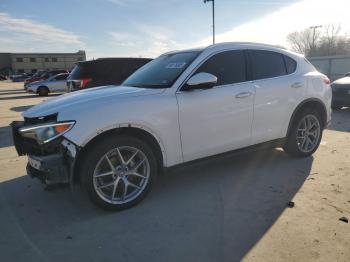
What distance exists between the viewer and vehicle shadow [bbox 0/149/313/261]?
3.03 meters

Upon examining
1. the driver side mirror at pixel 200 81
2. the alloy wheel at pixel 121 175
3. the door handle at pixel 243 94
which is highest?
the driver side mirror at pixel 200 81

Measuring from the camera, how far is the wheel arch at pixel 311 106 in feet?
16.8

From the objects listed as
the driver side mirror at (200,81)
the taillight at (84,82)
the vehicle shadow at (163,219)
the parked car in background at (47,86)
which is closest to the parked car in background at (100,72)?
the taillight at (84,82)

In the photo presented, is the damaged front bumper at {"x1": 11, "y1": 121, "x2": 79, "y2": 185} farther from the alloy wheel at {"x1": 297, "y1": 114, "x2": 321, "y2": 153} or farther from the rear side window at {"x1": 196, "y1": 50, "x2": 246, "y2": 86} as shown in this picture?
the alloy wheel at {"x1": 297, "y1": 114, "x2": 321, "y2": 153}

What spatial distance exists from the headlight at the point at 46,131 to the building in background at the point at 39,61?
97324 mm

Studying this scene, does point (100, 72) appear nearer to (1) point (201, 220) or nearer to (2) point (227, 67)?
(2) point (227, 67)

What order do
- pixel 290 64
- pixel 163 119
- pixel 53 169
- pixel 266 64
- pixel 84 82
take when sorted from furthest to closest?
pixel 84 82 < pixel 290 64 < pixel 266 64 < pixel 163 119 < pixel 53 169

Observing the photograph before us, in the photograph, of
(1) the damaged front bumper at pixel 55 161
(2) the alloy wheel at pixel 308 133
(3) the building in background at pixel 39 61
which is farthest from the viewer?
(3) the building in background at pixel 39 61

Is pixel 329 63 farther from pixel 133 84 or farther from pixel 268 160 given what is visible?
pixel 133 84

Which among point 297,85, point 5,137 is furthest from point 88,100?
point 5,137

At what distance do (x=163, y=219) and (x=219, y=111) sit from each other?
5.01 ft

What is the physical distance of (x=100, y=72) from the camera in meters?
10.5

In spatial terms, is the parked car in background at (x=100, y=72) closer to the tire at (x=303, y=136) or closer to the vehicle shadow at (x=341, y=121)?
the vehicle shadow at (x=341, y=121)

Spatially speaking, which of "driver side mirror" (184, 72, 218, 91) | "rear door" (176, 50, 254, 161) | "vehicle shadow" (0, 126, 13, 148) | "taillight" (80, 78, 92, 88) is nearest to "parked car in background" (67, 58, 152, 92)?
"taillight" (80, 78, 92, 88)
